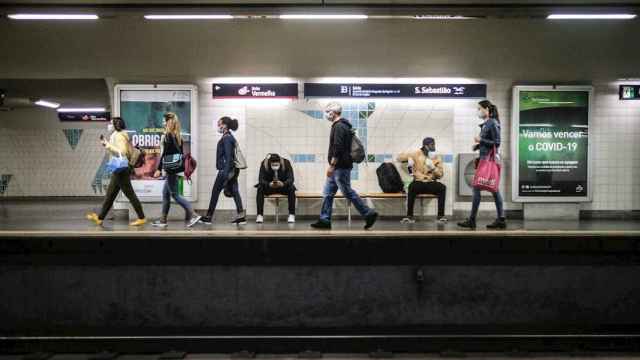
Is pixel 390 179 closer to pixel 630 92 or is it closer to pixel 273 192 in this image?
pixel 273 192

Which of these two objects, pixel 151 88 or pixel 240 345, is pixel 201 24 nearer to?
pixel 151 88

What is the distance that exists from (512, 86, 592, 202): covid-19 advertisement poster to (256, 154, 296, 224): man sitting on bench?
4.26m

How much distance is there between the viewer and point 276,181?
8.74m

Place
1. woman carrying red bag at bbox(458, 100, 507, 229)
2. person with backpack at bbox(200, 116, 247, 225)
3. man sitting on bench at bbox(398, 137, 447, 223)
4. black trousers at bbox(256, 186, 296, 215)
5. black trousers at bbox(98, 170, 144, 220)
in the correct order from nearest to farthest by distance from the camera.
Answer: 1. woman carrying red bag at bbox(458, 100, 507, 229)
2. black trousers at bbox(98, 170, 144, 220)
3. person with backpack at bbox(200, 116, 247, 225)
4. black trousers at bbox(256, 186, 296, 215)
5. man sitting on bench at bbox(398, 137, 447, 223)

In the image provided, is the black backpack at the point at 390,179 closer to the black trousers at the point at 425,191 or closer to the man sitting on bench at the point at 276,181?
the black trousers at the point at 425,191

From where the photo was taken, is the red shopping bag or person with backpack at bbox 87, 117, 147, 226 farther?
person with backpack at bbox 87, 117, 147, 226

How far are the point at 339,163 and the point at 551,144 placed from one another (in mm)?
4892

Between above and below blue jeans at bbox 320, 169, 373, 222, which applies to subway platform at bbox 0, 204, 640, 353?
below

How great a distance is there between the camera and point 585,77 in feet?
31.0

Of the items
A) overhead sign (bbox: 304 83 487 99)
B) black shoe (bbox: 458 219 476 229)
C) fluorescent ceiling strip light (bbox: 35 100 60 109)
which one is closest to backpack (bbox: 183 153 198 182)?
overhead sign (bbox: 304 83 487 99)

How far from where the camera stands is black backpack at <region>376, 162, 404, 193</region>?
9.16 metres

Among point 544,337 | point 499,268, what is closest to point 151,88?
point 499,268

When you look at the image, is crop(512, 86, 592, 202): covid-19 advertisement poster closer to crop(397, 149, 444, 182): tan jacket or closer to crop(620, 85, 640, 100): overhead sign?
crop(620, 85, 640, 100): overhead sign

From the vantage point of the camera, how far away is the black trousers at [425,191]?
8812 mm
